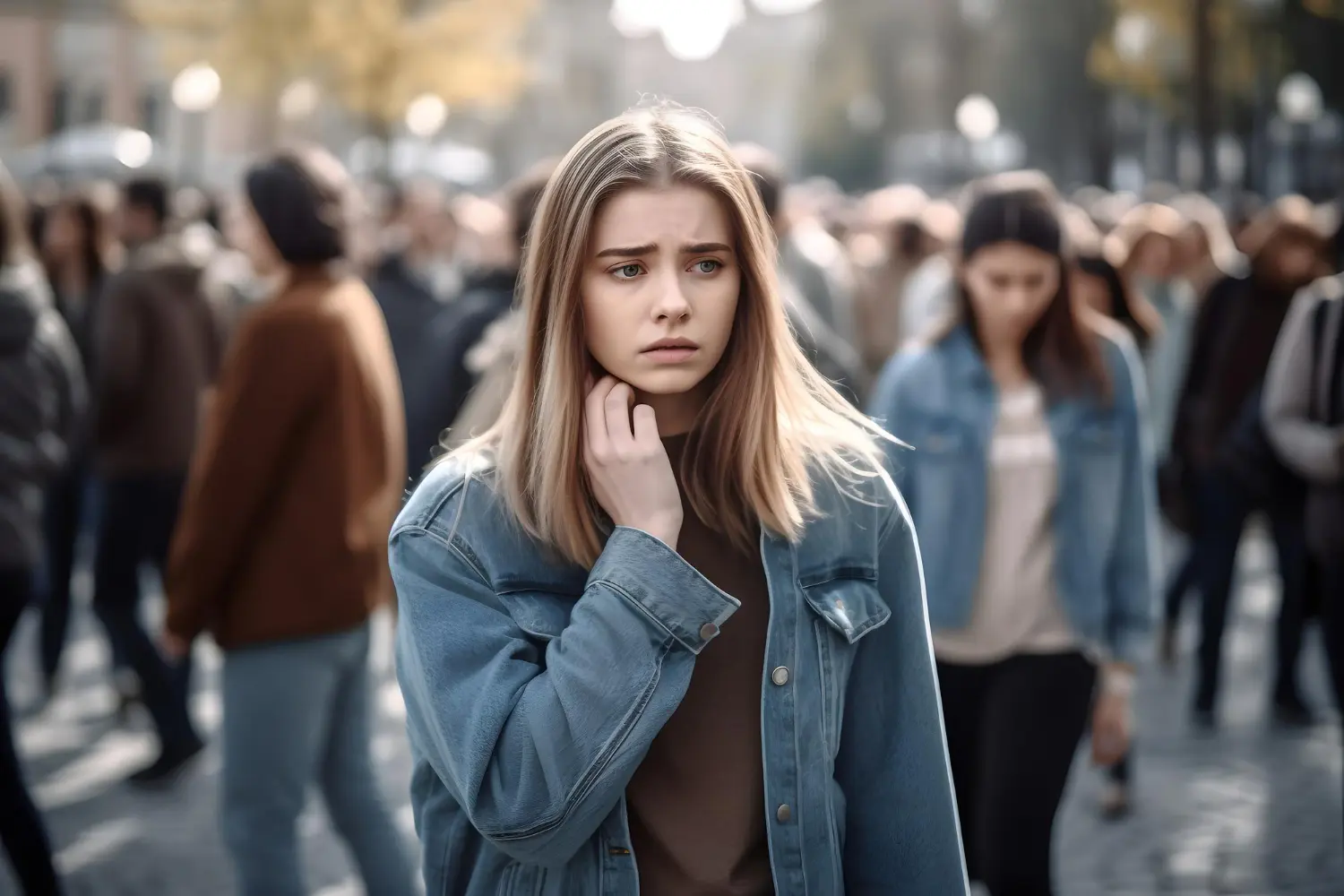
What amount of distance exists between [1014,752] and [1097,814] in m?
2.39

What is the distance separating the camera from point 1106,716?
14.3ft

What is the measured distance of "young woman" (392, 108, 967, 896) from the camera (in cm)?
215

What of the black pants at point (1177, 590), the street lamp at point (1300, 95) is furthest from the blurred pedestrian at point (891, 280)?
the street lamp at point (1300, 95)

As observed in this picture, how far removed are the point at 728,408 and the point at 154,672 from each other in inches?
200

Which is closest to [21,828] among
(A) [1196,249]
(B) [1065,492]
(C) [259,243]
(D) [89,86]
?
(C) [259,243]

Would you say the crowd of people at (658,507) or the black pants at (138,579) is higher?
the crowd of people at (658,507)

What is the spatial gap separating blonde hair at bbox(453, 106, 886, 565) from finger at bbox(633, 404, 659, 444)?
0.09m

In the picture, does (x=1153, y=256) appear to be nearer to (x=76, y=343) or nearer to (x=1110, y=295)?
(x=1110, y=295)

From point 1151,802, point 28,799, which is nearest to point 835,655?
point 28,799

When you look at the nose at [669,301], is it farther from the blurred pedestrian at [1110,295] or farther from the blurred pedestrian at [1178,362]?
the blurred pedestrian at [1178,362]

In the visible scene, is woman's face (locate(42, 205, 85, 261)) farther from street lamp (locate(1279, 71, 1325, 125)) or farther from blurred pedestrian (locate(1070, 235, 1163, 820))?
street lamp (locate(1279, 71, 1325, 125))

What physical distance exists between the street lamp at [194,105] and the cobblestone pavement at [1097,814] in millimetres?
26466

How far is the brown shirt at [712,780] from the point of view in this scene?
2.25 metres

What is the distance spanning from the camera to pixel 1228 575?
7.87 metres
